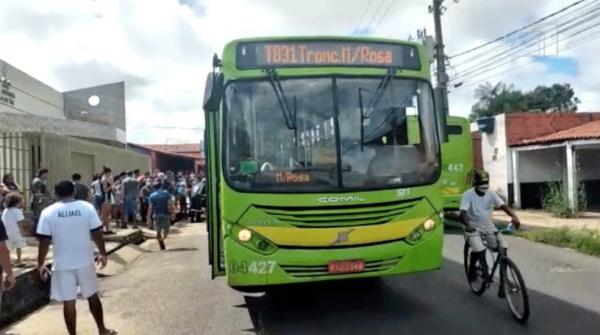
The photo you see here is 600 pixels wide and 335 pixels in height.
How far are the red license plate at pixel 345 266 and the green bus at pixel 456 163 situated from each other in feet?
34.5

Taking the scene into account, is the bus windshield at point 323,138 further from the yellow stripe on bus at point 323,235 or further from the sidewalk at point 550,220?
the sidewalk at point 550,220

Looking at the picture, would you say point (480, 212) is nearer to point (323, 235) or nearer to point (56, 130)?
point (323, 235)

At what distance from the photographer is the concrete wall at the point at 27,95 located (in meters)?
20.0

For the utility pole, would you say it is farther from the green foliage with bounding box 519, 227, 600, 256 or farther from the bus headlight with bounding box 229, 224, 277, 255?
the bus headlight with bounding box 229, 224, 277, 255

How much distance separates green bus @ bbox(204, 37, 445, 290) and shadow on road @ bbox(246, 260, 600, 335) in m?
0.59

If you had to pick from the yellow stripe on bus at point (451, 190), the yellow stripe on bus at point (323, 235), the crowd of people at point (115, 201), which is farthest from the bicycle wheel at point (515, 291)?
the yellow stripe on bus at point (451, 190)

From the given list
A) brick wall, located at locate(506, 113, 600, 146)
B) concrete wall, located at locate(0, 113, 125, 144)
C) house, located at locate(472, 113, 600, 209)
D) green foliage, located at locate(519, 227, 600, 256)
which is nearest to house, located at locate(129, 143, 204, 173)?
concrete wall, located at locate(0, 113, 125, 144)

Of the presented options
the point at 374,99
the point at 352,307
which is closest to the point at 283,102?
the point at 374,99

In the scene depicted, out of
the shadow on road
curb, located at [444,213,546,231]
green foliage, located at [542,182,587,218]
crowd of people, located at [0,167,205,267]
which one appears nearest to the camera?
the shadow on road

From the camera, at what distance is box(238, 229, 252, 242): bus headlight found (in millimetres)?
6191

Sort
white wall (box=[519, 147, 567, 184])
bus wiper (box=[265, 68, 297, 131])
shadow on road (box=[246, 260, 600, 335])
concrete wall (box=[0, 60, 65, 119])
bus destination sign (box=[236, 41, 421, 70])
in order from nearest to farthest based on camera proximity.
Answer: shadow on road (box=[246, 260, 600, 335]), bus wiper (box=[265, 68, 297, 131]), bus destination sign (box=[236, 41, 421, 70]), concrete wall (box=[0, 60, 65, 119]), white wall (box=[519, 147, 567, 184])

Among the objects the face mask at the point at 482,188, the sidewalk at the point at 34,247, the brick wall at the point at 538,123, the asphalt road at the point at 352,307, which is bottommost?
the asphalt road at the point at 352,307

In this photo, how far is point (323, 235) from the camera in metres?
6.20

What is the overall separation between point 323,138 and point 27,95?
20180mm
